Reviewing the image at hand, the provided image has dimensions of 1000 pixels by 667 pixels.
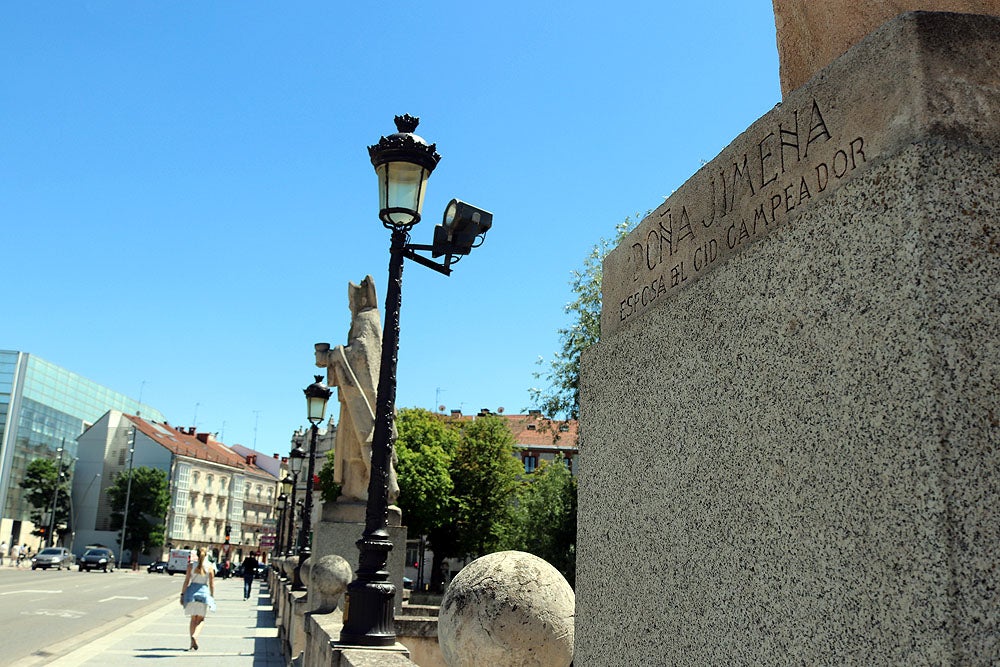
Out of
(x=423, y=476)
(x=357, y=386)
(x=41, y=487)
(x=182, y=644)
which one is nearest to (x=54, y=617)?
(x=182, y=644)

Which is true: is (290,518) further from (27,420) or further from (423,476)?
(27,420)

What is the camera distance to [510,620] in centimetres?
387

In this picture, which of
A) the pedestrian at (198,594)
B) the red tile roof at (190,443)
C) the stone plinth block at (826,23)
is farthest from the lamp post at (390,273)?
the red tile roof at (190,443)

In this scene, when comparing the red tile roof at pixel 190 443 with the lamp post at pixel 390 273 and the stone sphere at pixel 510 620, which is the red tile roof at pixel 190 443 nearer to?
the lamp post at pixel 390 273

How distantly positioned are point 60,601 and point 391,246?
73.1 ft

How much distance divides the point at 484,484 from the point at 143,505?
56.0 metres

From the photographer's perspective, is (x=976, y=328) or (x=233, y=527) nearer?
(x=976, y=328)

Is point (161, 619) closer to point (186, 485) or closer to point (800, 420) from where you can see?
point (800, 420)

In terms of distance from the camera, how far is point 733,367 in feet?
6.75

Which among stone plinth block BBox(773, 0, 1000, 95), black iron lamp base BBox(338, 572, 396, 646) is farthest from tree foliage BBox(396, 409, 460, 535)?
stone plinth block BBox(773, 0, 1000, 95)

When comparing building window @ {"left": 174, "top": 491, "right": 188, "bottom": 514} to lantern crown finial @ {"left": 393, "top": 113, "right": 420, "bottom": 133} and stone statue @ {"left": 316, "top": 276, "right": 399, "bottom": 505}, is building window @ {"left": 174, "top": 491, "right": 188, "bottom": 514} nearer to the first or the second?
stone statue @ {"left": 316, "top": 276, "right": 399, "bottom": 505}

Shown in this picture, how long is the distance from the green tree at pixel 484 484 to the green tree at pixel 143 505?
52.8m

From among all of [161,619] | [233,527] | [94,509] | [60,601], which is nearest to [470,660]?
[161,619]

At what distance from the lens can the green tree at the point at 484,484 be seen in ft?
168
